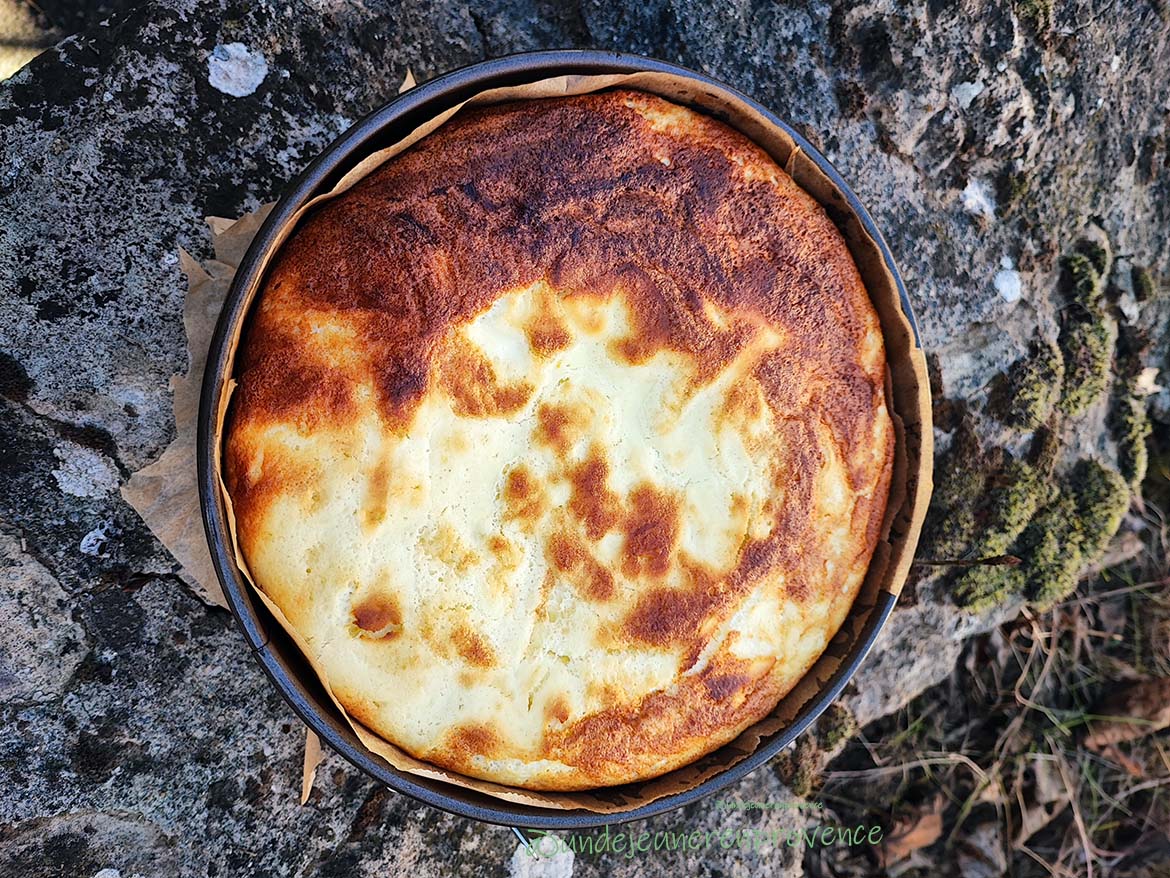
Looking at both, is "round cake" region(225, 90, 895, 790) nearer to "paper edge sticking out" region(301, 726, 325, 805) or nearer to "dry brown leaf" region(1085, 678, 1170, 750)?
"paper edge sticking out" region(301, 726, 325, 805)

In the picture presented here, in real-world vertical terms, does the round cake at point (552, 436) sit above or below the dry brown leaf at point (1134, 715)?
above

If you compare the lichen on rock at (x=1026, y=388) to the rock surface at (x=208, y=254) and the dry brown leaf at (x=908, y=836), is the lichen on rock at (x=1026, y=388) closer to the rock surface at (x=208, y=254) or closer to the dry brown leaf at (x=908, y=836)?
the rock surface at (x=208, y=254)

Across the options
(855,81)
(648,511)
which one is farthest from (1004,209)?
(648,511)

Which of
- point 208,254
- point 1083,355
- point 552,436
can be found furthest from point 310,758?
point 1083,355

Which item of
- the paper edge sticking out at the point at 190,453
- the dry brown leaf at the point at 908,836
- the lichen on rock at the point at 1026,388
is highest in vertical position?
the lichen on rock at the point at 1026,388

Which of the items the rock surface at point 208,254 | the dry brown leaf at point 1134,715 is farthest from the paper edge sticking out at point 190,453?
the dry brown leaf at point 1134,715

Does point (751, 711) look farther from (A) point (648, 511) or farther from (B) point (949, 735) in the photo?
(B) point (949, 735)

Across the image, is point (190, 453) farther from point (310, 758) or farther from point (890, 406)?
point (890, 406)
